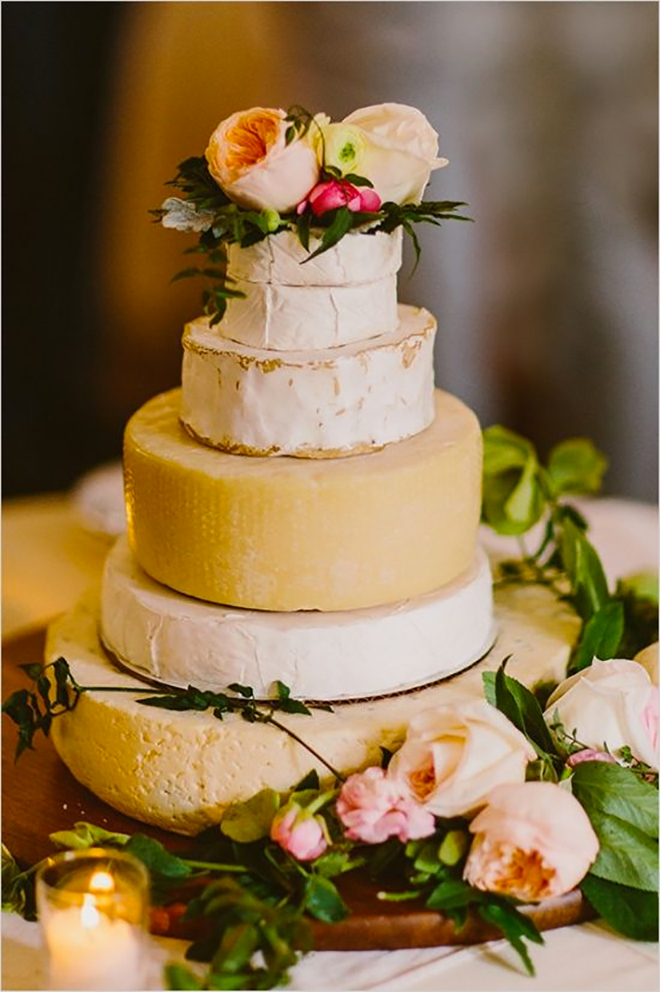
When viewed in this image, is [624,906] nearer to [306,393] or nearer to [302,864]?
[302,864]

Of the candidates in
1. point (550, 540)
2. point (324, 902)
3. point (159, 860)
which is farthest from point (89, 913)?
point (550, 540)

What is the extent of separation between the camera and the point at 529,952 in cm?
139

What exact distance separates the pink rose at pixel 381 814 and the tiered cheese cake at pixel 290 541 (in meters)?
0.10

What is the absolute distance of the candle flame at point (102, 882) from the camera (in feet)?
4.17

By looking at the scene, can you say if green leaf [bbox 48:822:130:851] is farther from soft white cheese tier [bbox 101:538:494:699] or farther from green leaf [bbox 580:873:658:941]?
green leaf [bbox 580:873:658:941]

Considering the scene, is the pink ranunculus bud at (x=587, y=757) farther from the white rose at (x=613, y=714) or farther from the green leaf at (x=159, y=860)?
the green leaf at (x=159, y=860)

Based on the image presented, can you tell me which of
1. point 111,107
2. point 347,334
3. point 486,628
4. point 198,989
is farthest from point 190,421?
point 111,107

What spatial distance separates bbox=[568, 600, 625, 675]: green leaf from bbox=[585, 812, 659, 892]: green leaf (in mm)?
335

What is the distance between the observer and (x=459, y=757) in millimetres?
1392

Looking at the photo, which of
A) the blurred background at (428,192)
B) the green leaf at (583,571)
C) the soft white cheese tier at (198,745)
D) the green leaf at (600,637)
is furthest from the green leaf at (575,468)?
the blurred background at (428,192)

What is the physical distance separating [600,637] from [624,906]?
444 mm

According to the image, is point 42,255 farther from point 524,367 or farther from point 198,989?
point 198,989

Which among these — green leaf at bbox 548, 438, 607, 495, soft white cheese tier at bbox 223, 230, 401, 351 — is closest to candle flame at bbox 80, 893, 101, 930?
soft white cheese tier at bbox 223, 230, 401, 351

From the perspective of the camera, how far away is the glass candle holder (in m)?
1.25
